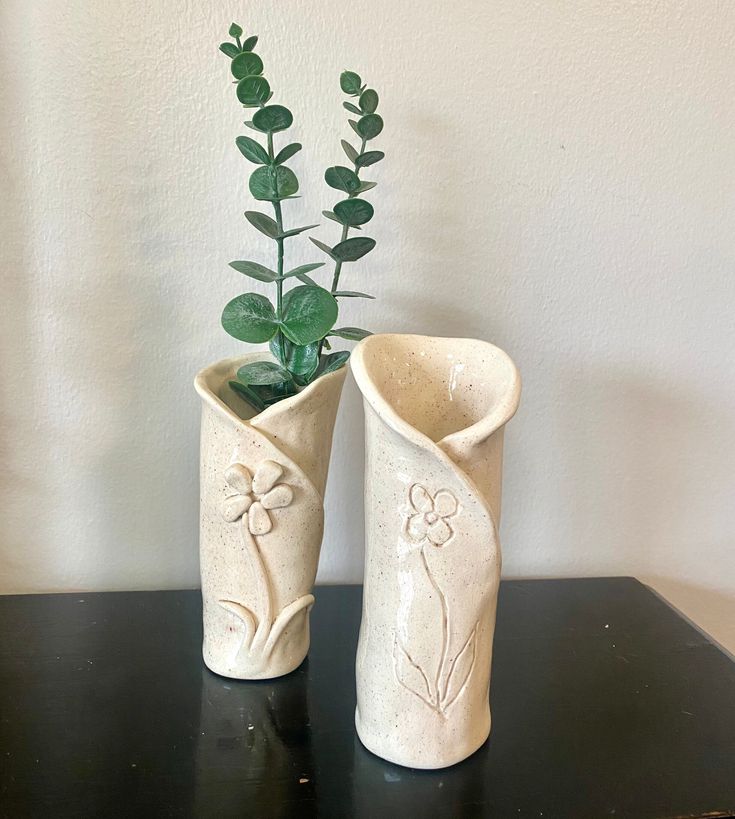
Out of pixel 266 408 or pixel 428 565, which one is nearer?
pixel 428 565

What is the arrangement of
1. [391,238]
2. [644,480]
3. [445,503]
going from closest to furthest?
[445,503] → [391,238] → [644,480]

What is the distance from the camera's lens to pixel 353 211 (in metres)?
0.70

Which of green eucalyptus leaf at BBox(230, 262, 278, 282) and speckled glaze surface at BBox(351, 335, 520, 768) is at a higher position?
green eucalyptus leaf at BBox(230, 262, 278, 282)

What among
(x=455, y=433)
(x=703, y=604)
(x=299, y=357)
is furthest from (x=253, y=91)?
(x=703, y=604)

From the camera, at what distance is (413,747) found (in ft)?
1.97

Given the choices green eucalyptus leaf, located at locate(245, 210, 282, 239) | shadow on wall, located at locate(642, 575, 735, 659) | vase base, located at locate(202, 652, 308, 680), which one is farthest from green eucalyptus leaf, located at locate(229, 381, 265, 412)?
shadow on wall, located at locate(642, 575, 735, 659)

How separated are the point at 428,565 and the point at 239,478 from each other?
0.19m

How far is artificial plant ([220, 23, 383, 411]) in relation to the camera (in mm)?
655

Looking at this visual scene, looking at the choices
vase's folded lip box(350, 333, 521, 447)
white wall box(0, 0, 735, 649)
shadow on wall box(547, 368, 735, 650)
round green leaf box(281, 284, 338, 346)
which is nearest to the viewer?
vase's folded lip box(350, 333, 521, 447)

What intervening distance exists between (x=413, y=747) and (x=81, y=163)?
637mm

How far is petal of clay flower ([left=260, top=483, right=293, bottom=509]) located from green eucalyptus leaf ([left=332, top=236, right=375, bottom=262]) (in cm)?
22

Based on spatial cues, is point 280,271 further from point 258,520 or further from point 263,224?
point 258,520

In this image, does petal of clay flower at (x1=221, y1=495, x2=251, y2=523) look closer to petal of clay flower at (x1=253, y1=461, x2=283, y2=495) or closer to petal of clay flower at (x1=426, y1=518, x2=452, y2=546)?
petal of clay flower at (x1=253, y1=461, x2=283, y2=495)

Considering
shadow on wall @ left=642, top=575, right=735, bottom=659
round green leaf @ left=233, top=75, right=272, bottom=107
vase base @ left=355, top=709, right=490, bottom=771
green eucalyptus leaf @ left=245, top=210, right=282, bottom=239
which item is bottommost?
shadow on wall @ left=642, top=575, right=735, bottom=659
